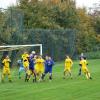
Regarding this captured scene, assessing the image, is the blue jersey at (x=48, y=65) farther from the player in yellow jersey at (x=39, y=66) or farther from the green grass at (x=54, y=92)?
the green grass at (x=54, y=92)

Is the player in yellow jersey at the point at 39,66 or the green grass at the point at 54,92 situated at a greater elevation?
the player in yellow jersey at the point at 39,66

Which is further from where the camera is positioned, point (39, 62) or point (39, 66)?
point (39, 62)

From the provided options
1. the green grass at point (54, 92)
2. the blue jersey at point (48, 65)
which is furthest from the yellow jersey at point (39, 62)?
the green grass at point (54, 92)

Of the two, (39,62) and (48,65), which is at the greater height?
(39,62)

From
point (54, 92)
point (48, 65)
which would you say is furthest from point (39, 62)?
point (54, 92)

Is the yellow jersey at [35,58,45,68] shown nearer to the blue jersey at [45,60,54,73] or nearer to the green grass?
the blue jersey at [45,60,54,73]

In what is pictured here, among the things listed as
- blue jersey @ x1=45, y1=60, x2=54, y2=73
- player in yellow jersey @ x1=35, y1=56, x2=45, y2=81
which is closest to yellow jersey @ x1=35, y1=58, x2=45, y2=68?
player in yellow jersey @ x1=35, y1=56, x2=45, y2=81

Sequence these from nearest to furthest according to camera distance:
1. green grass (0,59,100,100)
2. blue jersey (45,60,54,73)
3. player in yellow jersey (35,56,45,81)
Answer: green grass (0,59,100,100)
player in yellow jersey (35,56,45,81)
blue jersey (45,60,54,73)

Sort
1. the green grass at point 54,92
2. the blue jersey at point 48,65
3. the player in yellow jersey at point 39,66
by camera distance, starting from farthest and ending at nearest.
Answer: the blue jersey at point 48,65, the player in yellow jersey at point 39,66, the green grass at point 54,92

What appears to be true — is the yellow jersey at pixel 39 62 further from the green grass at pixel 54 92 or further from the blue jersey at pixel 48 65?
the green grass at pixel 54 92

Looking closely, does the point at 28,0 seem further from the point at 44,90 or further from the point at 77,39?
the point at 44,90

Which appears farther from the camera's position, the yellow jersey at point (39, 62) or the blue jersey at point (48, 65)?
the blue jersey at point (48, 65)

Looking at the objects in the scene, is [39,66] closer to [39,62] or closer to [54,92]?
[39,62]

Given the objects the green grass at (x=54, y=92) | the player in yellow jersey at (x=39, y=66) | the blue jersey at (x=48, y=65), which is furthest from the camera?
the blue jersey at (x=48, y=65)
